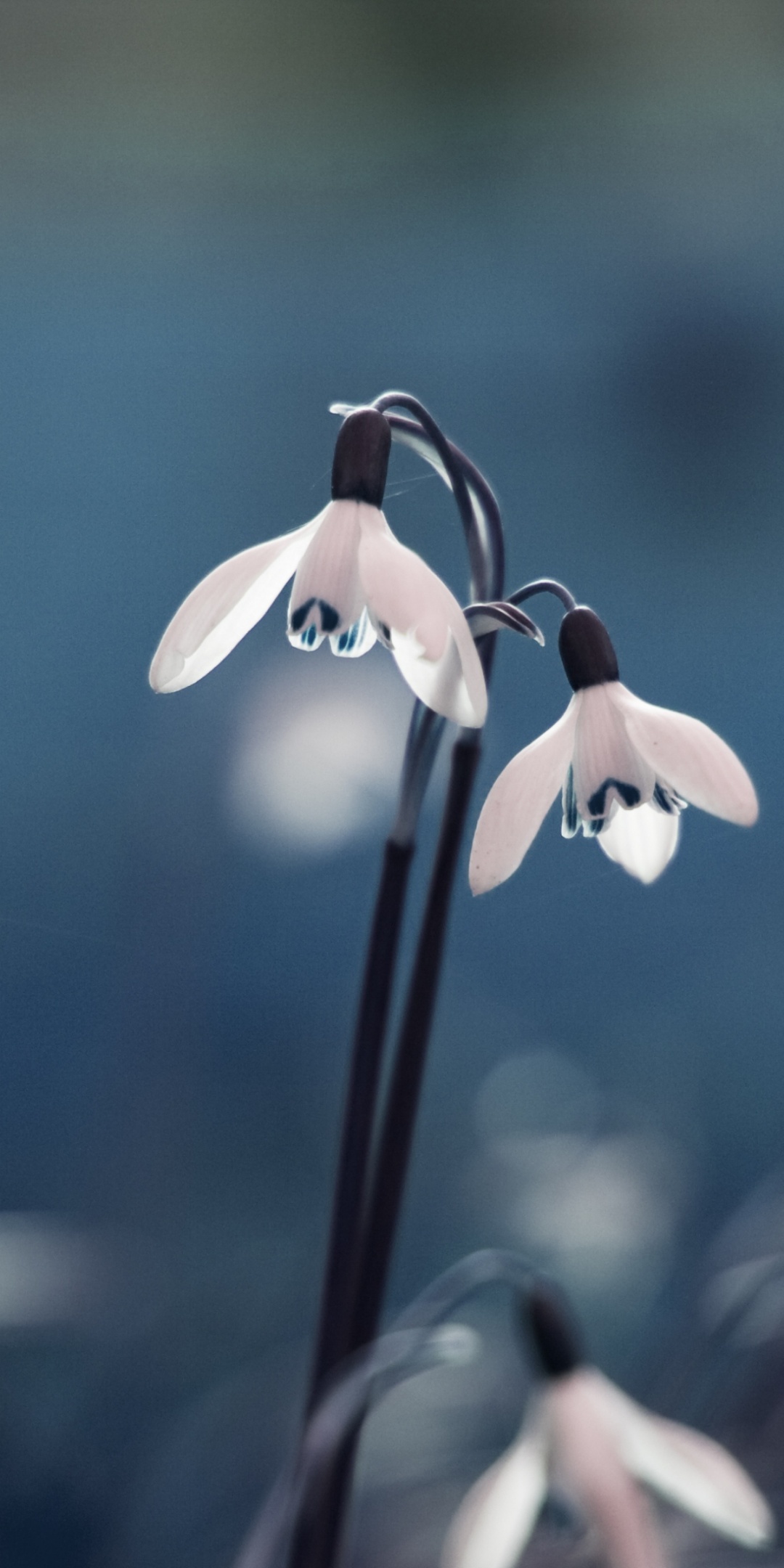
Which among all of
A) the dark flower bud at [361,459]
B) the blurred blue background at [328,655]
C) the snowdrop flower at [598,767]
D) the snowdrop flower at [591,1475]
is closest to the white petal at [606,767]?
the snowdrop flower at [598,767]

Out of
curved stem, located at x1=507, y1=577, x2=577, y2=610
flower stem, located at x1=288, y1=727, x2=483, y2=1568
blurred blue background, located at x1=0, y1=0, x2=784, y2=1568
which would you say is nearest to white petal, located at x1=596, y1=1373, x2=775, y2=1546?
flower stem, located at x1=288, y1=727, x2=483, y2=1568

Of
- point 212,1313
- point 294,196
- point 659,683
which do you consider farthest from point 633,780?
point 294,196

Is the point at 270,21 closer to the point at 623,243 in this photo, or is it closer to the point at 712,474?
the point at 623,243

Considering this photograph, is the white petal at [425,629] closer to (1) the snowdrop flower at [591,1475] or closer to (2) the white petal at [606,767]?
(2) the white petal at [606,767]

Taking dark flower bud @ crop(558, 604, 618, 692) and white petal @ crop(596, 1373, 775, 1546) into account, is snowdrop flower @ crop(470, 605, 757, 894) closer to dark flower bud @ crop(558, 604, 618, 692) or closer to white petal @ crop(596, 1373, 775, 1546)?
dark flower bud @ crop(558, 604, 618, 692)

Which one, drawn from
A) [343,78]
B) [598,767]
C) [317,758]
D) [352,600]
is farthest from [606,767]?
[343,78]

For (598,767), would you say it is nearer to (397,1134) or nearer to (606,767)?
(606,767)

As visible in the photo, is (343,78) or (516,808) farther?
(343,78)
